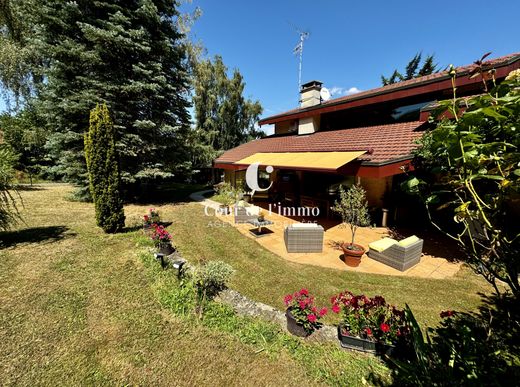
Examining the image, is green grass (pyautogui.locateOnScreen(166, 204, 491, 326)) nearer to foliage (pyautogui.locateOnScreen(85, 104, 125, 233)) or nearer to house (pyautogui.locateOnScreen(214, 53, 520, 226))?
foliage (pyautogui.locateOnScreen(85, 104, 125, 233))

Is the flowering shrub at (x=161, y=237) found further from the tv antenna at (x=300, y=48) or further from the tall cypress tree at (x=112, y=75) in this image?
the tv antenna at (x=300, y=48)

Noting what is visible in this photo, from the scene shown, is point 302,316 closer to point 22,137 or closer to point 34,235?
point 34,235

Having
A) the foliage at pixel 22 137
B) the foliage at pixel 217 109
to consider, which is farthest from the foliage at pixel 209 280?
the foliage at pixel 22 137

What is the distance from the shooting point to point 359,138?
47.2 ft

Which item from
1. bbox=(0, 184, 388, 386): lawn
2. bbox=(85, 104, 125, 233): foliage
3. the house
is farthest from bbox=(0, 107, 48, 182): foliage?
bbox=(0, 184, 388, 386): lawn

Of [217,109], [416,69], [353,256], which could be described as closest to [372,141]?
[353,256]

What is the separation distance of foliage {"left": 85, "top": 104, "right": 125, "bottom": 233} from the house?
8.88 metres

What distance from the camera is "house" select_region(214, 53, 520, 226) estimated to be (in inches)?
425

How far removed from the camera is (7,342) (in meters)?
4.76

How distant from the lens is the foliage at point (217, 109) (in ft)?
108

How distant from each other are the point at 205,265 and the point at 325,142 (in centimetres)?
1285

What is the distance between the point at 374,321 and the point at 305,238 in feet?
17.3

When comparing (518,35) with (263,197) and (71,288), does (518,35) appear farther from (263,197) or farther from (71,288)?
(71,288)

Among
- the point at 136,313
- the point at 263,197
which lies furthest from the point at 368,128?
the point at 136,313
